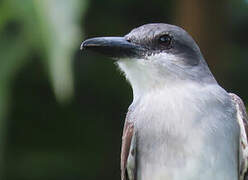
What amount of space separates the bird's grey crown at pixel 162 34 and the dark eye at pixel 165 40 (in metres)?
0.02

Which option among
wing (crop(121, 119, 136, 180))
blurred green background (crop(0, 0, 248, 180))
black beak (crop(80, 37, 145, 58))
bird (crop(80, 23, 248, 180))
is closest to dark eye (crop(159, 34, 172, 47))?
bird (crop(80, 23, 248, 180))

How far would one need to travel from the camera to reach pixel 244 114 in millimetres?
4746

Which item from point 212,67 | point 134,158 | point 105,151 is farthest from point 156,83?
point 105,151

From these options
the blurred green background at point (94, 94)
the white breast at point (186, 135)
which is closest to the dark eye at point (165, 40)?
the white breast at point (186, 135)

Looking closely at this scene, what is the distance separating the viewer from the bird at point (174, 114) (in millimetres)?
4574

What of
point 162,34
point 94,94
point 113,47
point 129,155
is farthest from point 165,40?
point 94,94

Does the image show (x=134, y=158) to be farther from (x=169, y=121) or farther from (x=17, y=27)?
(x=17, y=27)

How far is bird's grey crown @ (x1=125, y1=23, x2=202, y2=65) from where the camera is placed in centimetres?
475

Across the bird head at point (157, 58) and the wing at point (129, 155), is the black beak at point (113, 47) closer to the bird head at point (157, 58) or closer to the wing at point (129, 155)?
the bird head at point (157, 58)

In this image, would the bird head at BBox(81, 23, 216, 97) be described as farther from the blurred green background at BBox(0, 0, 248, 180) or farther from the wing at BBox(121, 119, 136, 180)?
the blurred green background at BBox(0, 0, 248, 180)

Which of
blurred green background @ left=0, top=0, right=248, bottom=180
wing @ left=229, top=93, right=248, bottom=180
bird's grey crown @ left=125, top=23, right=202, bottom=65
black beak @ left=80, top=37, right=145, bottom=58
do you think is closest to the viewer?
black beak @ left=80, top=37, right=145, bottom=58

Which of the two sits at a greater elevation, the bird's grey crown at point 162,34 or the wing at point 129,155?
the bird's grey crown at point 162,34

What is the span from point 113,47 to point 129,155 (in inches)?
25.9

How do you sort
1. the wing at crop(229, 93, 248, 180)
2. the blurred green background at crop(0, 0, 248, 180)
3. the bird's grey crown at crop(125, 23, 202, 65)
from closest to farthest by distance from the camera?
the wing at crop(229, 93, 248, 180)
the bird's grey crown at crop(125, 23, 202, 65)
the blurred green background at crop(0, 0, 248, 180)
